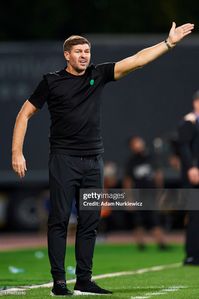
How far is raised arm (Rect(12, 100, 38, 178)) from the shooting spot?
10578mm

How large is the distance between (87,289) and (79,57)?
6.71 feet

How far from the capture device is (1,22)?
1318 inches

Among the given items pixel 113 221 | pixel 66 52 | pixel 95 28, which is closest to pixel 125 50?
pixel 113 221

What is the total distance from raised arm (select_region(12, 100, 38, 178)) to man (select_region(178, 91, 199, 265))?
418cm

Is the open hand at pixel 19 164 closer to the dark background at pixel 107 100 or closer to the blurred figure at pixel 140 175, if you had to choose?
the blurred figure at pixel 140 175

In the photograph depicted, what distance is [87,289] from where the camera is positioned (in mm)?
10750

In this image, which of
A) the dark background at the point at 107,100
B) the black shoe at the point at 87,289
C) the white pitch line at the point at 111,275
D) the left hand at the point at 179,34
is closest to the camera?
the left hand at the point at 179,34

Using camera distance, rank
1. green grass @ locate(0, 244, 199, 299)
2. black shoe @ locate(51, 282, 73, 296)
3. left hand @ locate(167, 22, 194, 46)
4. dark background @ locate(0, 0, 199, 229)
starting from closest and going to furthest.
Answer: left hand @ locate(167, 22, 194, 46) < black shoe @ locate(51, 282, 73, 296) < green grass @ locate(0, 244, 199, 299) < dark background @ locate(0, 0, 199, 229)

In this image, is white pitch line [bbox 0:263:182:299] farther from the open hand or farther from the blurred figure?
the blurred figure

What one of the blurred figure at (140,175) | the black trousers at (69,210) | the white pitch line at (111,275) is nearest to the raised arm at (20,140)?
the black trousers at (69,210)

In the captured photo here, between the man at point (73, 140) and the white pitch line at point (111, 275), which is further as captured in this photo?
the white pitch line at point (111, 275)

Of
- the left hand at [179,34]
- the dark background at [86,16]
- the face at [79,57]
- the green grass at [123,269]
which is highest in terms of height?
the dark background at [86,16]

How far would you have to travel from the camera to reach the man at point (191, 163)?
14.7 metres

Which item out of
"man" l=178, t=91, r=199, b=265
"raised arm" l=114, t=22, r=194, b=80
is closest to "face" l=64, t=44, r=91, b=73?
"raised arm" l=114, t=22, r=194, b=80
